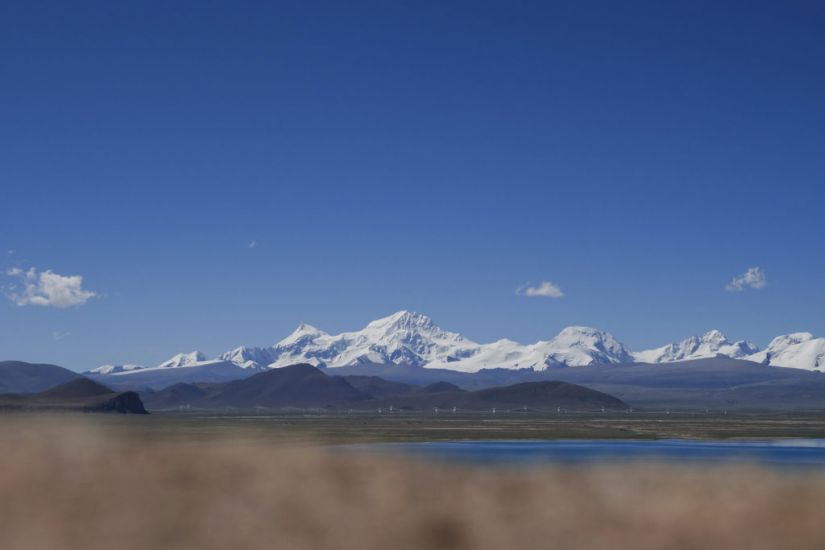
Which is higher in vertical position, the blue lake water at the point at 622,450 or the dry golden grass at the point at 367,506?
the dry golden grass at the point at 367,506

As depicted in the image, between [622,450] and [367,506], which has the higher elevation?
[367,506]

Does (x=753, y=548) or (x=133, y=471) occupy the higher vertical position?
(x=133, y=471)

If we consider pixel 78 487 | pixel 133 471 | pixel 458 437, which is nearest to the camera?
pixel 78 487

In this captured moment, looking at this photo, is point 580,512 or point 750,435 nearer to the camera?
point 580,512

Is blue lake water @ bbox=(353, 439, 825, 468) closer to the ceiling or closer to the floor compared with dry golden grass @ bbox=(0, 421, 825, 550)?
closer to the floor

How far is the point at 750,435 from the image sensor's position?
123 meters

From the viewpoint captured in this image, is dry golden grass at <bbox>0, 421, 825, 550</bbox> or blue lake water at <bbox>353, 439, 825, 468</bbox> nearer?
dry golden grass at <bbox>0, 421, 825, 550</bbox>

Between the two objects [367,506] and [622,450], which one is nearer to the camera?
[367,506]

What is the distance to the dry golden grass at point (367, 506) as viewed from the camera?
1270 centimetres

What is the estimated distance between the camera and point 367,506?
542 inches

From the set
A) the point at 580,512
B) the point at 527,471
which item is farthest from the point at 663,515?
the point at 527,471

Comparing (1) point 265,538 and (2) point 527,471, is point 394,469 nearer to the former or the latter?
(2) point 527,471

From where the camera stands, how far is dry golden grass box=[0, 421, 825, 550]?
41.7 feet

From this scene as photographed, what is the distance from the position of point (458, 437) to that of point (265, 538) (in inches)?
3847
